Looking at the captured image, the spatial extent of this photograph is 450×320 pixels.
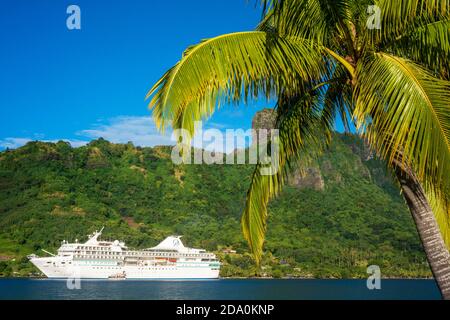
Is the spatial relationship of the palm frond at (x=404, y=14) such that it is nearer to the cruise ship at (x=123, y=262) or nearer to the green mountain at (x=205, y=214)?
the cruise ship at (x=123, y=262)

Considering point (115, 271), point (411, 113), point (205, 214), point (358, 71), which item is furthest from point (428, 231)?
point (205, 214)

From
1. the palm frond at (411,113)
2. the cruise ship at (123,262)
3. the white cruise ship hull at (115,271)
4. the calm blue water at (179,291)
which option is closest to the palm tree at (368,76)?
the palm frond at (411,113)

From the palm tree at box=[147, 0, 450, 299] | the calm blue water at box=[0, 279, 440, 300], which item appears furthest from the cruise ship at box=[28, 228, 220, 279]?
the palm tree at box=[147, 0, 450, 299]

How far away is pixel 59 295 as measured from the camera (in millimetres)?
61969

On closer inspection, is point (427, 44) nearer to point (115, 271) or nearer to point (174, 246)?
point (115, 271)

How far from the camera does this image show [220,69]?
5320mm

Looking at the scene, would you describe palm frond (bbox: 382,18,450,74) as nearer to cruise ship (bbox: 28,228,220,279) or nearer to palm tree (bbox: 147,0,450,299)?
palm tree (bbox: 147,0,450,299)

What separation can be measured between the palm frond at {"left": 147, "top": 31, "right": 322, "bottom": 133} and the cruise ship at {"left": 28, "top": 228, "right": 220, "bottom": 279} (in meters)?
74.2

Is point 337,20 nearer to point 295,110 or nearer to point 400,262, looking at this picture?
point 295,110

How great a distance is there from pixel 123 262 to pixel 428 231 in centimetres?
7934

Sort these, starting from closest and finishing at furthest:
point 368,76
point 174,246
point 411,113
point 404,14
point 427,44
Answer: point 411,113 → point 368,76 → point 404,14 → point 427,44 → point 174,246

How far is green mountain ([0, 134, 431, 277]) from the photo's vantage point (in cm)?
9375

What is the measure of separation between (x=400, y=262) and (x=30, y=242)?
61978 mm
